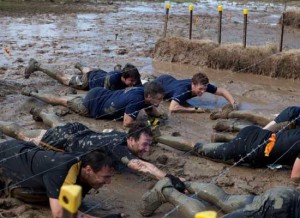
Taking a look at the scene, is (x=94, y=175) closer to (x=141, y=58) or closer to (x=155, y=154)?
(x=155, y=154)

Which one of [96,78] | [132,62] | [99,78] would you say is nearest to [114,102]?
[99,78]

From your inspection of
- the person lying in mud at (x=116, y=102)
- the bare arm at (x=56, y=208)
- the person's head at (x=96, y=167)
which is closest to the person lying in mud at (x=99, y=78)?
the person lying in mud at (x=116, y=102)

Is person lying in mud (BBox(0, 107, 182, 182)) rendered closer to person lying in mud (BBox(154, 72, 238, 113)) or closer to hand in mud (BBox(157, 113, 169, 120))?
hand in mud (BBox(157, 113, 169, 120))

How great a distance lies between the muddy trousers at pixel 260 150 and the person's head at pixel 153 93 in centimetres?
112

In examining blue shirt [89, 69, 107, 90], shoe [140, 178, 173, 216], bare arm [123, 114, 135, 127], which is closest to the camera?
shoe [140, 178, 173, 216]

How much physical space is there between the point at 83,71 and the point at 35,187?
5610 mm

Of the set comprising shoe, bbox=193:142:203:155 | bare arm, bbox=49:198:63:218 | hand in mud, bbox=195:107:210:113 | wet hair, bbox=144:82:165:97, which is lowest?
hand in mud, bbox=195:107:210:113

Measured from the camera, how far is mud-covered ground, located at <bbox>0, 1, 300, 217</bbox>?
19.3 ft

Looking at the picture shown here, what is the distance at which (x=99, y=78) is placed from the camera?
9.12 meters

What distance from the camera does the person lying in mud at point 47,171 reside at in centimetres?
438

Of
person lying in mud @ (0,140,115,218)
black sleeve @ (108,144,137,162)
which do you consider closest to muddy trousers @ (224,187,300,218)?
person lying in mud @ (0,140,115,218)

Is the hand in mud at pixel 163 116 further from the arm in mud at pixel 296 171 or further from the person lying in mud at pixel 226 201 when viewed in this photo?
the person lying in mud at pixel 226 201

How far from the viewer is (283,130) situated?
6516mm

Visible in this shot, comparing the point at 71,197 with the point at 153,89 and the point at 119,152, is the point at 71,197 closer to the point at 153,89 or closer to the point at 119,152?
the point at 119,152
